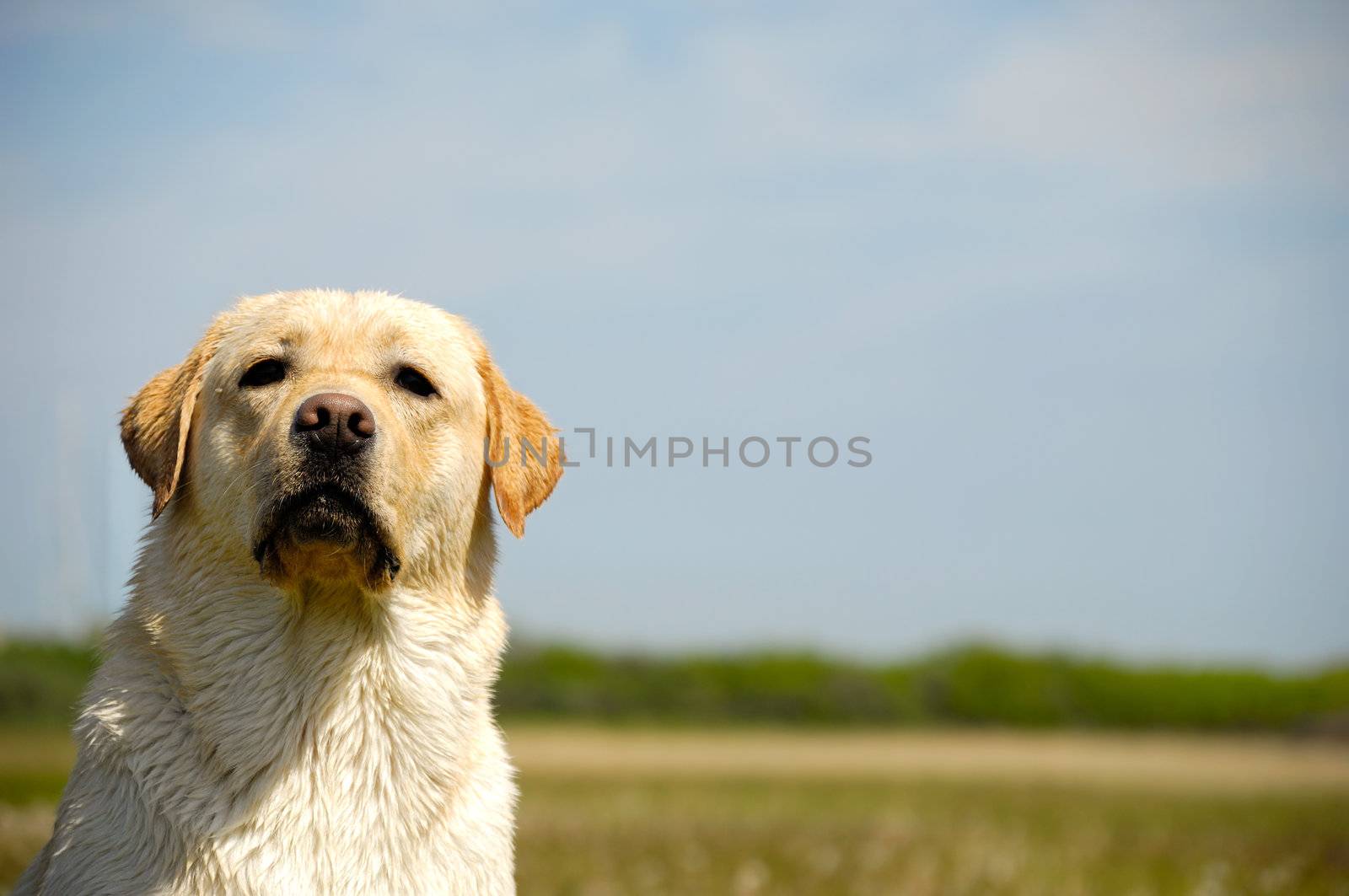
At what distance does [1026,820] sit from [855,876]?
4236 mm

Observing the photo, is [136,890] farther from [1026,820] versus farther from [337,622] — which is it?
[1026,820]

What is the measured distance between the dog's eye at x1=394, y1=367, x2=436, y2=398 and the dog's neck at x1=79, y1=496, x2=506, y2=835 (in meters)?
0.66

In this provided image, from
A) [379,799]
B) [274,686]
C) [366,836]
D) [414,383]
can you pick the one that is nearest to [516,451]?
[414,383]

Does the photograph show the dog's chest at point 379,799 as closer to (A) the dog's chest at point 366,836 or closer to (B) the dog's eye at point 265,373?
(A) the dog's chest at point 366,836

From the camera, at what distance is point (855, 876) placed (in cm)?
798

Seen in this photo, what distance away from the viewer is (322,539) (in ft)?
12.9

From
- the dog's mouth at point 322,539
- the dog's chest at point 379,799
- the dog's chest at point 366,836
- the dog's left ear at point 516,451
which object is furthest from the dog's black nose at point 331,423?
the dog's chest at point 366,836

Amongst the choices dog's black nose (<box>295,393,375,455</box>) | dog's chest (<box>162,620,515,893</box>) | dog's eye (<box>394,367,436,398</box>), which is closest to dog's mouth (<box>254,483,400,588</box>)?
dog's black nose (<box>295,393,375,455</box>)

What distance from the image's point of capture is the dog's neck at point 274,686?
395 cm

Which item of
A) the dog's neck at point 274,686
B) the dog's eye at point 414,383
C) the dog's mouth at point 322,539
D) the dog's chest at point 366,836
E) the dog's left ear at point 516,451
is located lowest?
the dog's chest at point 366,836

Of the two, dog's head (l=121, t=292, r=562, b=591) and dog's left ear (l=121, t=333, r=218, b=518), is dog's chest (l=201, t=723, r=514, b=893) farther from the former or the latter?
dog's left ear (l=121, t=333, r=218, b=518)

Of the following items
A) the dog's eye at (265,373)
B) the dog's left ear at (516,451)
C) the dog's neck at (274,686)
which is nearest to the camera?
the dog's neck at (274,686)

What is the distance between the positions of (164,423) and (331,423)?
1.04 m

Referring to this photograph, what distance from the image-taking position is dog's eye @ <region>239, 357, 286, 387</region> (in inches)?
168
